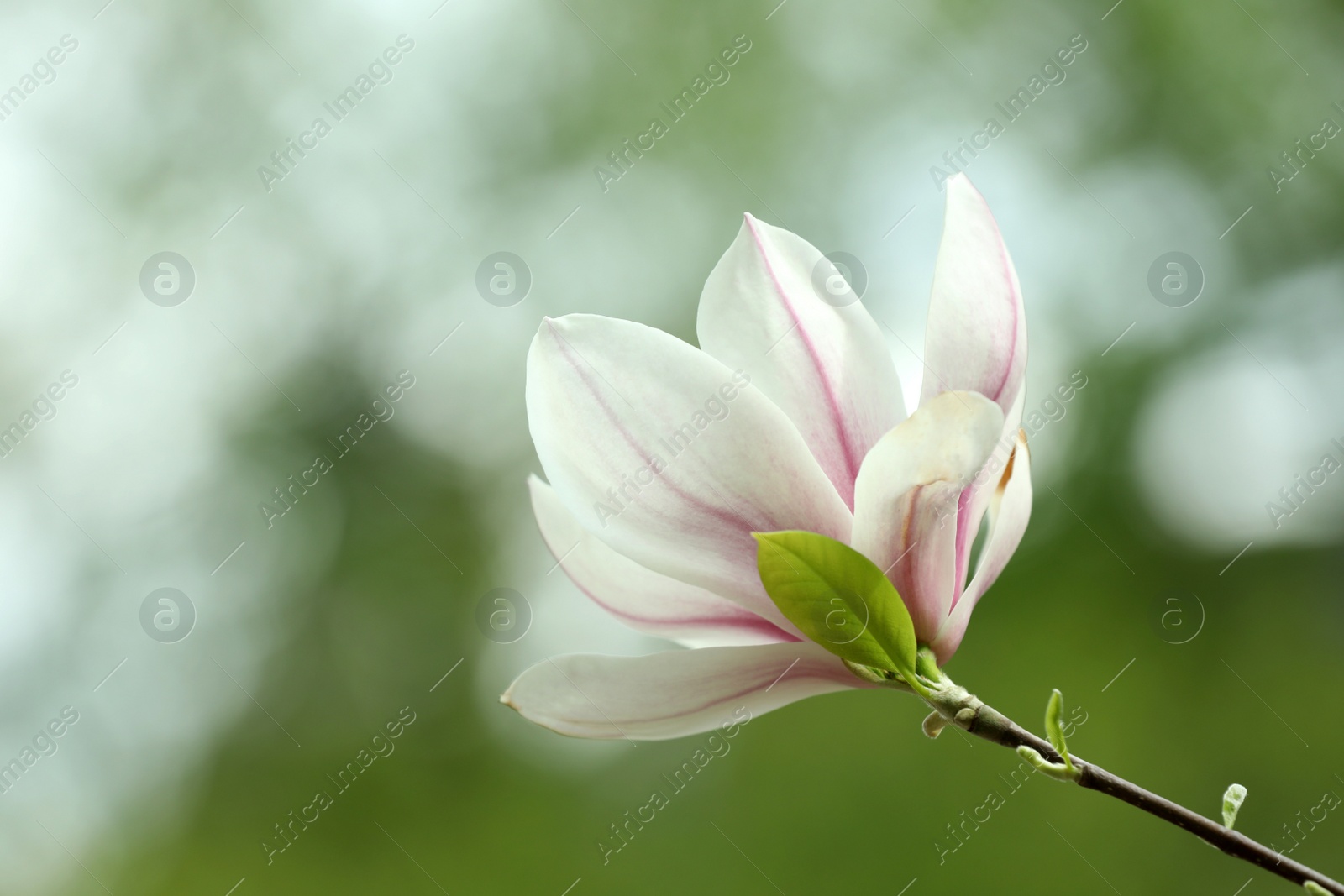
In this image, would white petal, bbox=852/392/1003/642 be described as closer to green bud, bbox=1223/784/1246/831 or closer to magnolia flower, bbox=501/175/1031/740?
magnolia flower, bbox=501/175/1031/740

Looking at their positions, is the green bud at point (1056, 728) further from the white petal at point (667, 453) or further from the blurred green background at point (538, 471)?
the blurred green background at point (538, 471)

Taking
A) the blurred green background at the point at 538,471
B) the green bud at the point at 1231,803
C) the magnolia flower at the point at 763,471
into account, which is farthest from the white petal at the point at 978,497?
the blurred green background at the point at 538,471

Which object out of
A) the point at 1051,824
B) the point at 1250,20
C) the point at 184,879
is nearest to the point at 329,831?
the point at 184,879

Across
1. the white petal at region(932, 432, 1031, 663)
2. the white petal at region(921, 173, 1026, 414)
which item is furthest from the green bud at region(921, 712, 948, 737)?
the white petal at region(921, 173, 1026, 414)

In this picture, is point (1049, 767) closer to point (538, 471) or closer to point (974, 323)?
point (974, 323)

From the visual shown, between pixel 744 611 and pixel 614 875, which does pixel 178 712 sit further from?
pixel 744 611

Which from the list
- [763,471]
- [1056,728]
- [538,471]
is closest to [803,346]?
[763,471]
